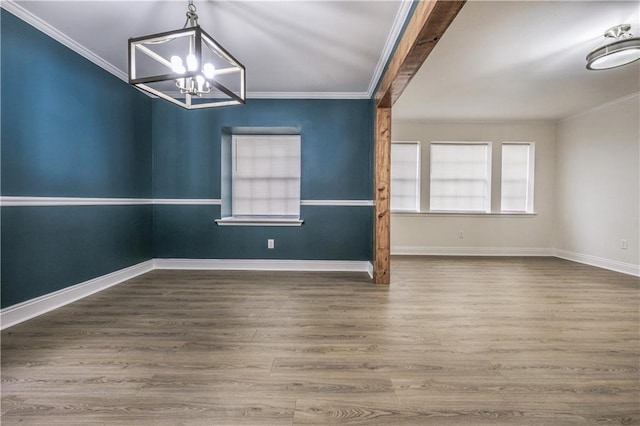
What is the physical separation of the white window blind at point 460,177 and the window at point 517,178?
34 cm

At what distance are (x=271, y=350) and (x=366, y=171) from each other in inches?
108

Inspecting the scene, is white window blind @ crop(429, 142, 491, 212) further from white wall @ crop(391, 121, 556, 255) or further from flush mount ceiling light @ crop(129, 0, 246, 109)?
flush mount ceiling light @ crop(129, 0, 246, 109)

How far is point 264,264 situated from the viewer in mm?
3998

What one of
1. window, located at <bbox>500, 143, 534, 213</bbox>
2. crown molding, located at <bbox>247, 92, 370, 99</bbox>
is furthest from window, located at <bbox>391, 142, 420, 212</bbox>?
crown molding, located at <bbox>247, 92, 370, 99</bbox>

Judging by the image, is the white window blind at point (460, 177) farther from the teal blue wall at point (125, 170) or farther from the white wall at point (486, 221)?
the teal blue wall at point (125, 170)

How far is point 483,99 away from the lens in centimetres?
410

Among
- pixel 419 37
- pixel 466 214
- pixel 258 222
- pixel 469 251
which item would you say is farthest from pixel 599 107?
pixel 258 222

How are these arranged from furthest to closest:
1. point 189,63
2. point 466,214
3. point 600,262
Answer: point 466,214 < point 600,262 < point 189,63

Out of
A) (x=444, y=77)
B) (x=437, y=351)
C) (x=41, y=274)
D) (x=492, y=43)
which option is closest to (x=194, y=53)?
(x=437, y=351)

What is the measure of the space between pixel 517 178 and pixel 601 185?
1.16 meters

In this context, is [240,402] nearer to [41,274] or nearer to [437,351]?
[437,351]

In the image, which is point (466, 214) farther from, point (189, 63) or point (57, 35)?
point (57, 35)

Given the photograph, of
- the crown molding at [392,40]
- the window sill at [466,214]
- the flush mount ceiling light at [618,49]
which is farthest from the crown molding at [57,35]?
the flush mount ceiling light at [618,49]

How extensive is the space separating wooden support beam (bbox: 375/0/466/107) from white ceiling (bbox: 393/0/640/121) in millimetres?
525
